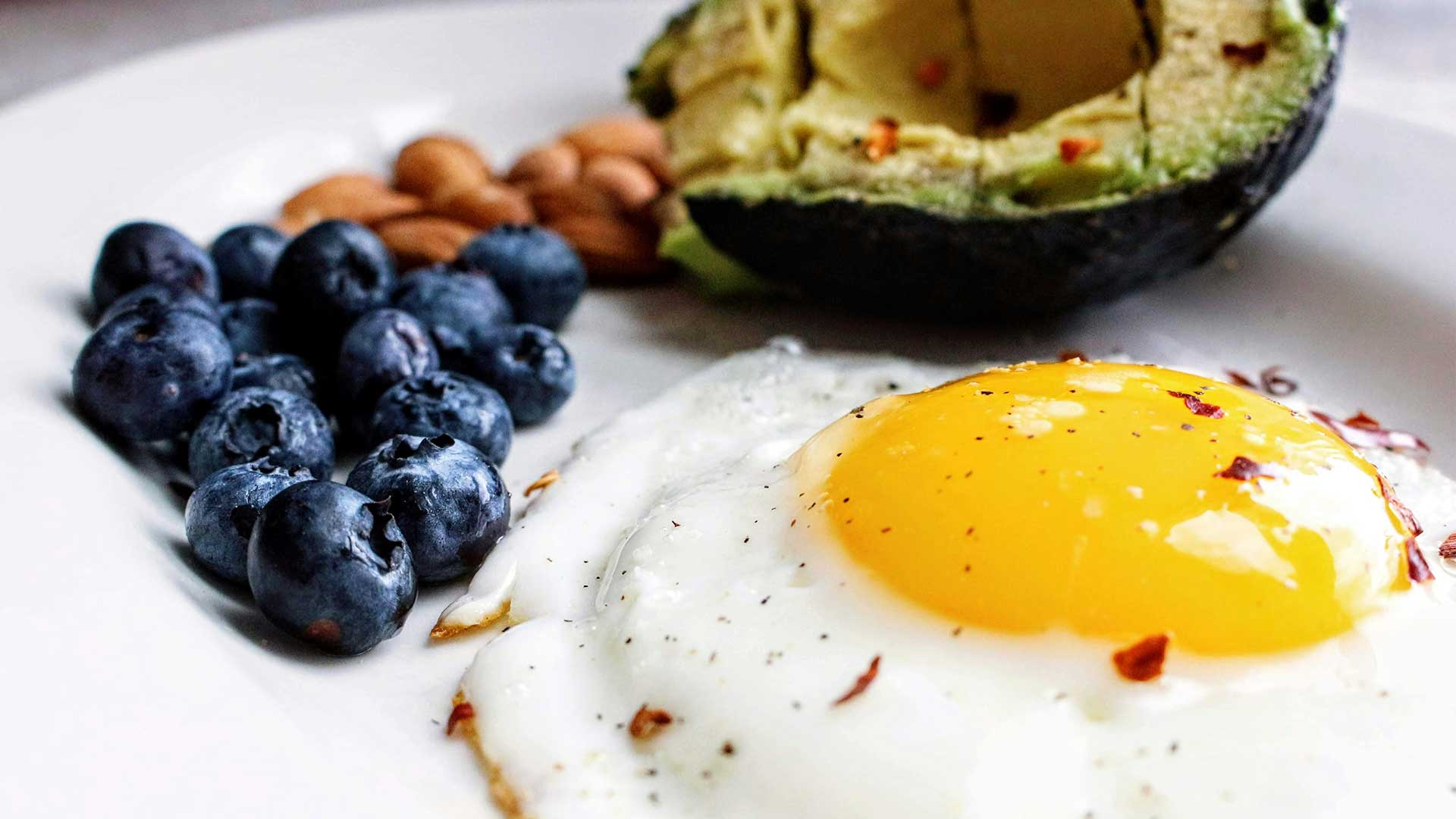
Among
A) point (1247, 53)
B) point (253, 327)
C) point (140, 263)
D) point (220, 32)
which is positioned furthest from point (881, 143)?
point (220, 32)

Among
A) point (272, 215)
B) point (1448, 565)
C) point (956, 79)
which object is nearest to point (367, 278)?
point (272, 215)

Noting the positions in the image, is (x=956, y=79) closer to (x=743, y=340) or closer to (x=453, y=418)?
(x=743, y=340)

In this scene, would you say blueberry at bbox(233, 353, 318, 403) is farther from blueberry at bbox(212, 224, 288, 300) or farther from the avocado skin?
the avocado skin

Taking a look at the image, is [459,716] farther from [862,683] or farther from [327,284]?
[327,284]

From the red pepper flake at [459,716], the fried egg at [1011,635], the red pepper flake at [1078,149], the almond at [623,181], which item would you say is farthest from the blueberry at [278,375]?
the red pepper flake at [1078,149]

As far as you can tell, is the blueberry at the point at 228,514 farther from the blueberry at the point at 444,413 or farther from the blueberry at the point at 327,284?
the blueberry at the point at 327,284
